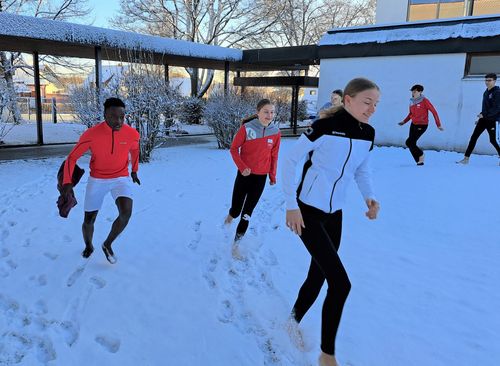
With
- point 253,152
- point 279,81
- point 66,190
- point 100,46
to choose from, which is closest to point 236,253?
point 253,152

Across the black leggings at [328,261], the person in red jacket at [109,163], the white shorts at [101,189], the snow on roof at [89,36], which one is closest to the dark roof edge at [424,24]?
the snow on roof at [89,36]

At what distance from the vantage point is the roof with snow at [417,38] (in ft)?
37.7

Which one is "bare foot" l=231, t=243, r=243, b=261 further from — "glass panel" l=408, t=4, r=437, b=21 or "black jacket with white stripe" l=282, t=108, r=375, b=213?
"glass panel" l=408, t=4, r=437, b=21

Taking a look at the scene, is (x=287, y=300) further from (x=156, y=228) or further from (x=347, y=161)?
(x=156, y=228)

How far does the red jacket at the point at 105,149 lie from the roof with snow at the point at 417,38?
1061 centimetres

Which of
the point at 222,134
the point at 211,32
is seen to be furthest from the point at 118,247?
the point at 211,32

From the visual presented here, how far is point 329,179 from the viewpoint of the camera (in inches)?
105

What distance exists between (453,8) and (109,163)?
14170 millimetres

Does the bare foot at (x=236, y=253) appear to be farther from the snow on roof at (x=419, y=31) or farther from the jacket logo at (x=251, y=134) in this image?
the snow on roof at (x=419, y=31)

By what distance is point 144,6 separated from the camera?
1076 inches

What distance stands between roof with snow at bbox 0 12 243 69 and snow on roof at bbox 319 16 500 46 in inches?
162

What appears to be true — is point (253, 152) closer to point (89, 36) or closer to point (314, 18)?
point (89, 36)

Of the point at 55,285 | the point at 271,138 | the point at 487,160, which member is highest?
the point at 271,138

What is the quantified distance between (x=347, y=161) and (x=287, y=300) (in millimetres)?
1482
